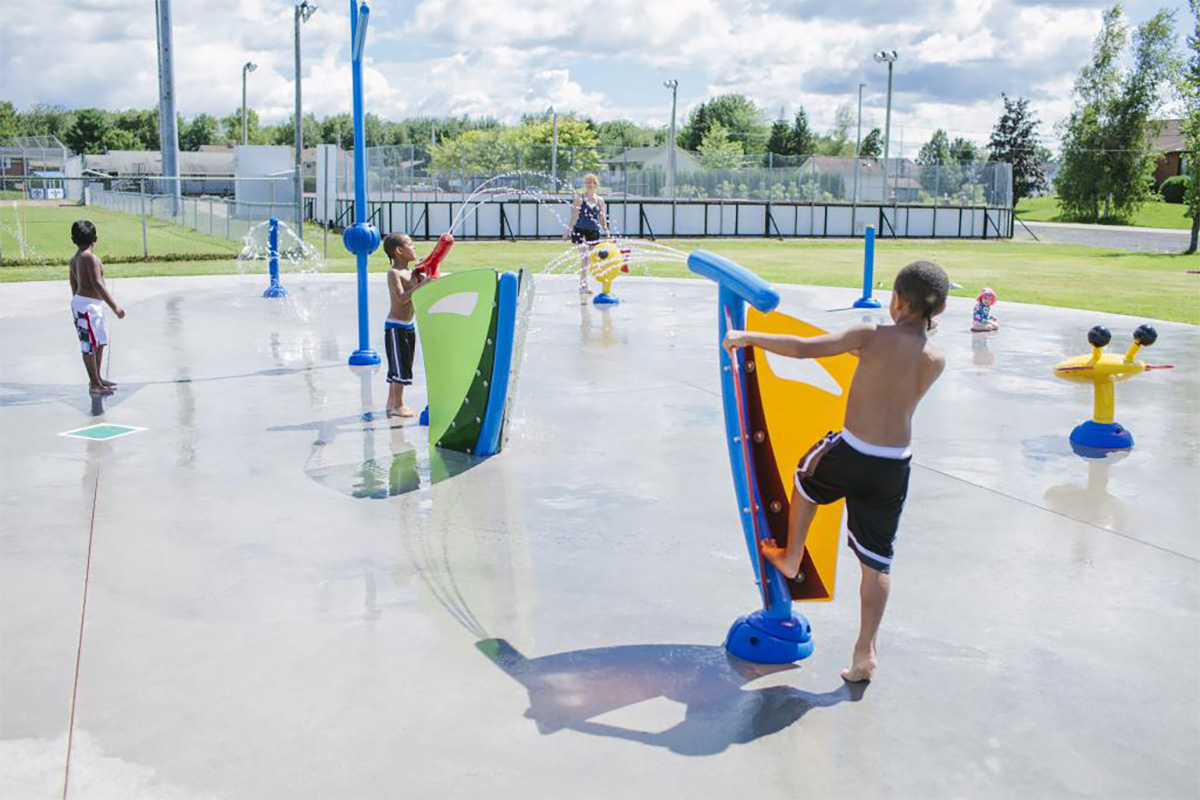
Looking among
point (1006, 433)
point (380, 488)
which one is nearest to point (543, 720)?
point (380, 488)

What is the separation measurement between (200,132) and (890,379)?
18611 centimetres

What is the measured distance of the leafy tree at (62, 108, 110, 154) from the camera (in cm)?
14362

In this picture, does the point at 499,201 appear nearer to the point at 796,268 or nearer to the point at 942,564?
the point at 796,268

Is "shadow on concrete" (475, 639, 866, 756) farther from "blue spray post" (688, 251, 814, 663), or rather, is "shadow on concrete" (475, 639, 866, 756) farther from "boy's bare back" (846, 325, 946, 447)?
"boy's bare back" (846, 325, 946, 447)

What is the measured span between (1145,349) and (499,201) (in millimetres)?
27719

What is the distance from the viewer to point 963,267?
27.7m

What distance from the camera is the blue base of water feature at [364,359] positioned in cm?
1101

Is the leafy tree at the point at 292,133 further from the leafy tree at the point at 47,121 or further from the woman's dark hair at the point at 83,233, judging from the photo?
the woman's dark hair at the point at 83,233

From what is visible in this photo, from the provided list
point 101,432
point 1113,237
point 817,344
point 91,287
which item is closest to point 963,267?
point 91,287

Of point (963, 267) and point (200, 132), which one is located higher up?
point (200, 132)

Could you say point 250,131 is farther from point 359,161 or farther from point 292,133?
point 359,161

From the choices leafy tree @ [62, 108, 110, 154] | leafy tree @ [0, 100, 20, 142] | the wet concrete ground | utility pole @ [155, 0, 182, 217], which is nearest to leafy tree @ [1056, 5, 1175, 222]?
utility pole @ [155, 0, 182, 217]

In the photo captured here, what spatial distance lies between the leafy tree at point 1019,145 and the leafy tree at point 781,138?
713 inches

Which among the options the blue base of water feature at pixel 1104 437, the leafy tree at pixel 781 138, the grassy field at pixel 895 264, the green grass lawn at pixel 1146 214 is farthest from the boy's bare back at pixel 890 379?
the leafy tree at pixel 781 138
